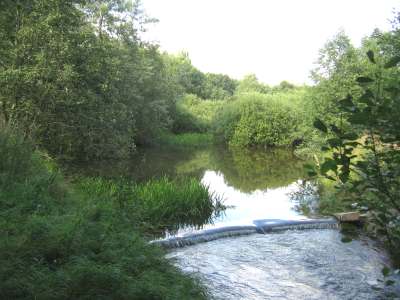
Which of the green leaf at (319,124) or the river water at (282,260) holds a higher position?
the green leaf at (319,124)

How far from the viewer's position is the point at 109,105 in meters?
13.2

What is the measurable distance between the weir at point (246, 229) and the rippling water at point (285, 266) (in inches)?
7.9

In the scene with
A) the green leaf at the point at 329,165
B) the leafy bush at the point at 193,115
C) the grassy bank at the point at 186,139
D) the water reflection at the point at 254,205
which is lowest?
the green leaf at the point at 329,165

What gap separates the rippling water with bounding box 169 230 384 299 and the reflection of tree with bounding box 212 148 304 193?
21.9 ft

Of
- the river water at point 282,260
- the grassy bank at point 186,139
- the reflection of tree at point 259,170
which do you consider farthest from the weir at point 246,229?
the grassy bank at point 186,139

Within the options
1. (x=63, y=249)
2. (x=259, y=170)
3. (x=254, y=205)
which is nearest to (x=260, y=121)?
(x=259, y=170)

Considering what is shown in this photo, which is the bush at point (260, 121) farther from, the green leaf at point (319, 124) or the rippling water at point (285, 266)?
the green leaf at point (319, 124)

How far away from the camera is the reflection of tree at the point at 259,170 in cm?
Result: 1688

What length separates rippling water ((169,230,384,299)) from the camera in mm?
6000

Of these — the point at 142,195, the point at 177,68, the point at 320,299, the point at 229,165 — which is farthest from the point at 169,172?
the point at 177,68

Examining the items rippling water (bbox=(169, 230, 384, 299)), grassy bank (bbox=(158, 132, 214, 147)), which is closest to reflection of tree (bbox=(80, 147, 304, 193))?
grassy bank (bbox=(158, 132, 214, 147))

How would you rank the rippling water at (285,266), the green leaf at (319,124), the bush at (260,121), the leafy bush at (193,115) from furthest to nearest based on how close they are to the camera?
the leafy bush at (193,115) → the bush at (260,121) → the rippling water at (285,266) → the green leaf at (319,124)

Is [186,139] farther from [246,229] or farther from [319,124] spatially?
[319,124]

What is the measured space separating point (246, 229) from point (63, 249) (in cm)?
554
